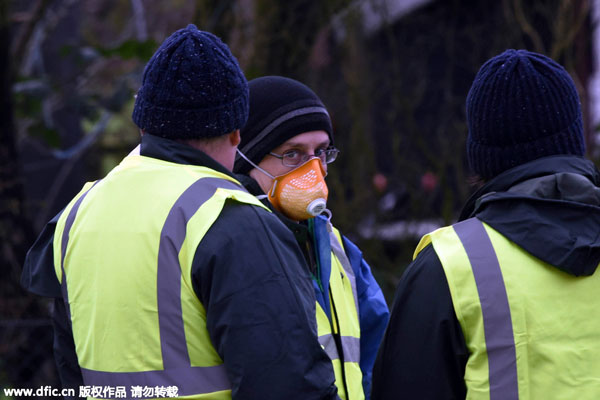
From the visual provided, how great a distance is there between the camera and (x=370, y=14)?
6.79 meters

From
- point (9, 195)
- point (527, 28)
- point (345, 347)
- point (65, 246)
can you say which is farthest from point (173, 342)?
point (527, 28)

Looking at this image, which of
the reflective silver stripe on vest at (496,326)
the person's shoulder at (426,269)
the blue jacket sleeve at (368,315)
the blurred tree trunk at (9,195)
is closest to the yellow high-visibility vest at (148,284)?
the person's shoulder at (426,269)

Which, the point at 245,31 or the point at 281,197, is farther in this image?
the point at 245,31

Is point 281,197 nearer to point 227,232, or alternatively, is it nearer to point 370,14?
point 227,232

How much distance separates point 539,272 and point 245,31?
436 cm

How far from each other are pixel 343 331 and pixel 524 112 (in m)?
0.88

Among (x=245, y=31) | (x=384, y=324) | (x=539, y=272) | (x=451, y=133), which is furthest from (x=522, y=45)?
(x=539, y=272)

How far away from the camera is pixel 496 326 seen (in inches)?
66.2

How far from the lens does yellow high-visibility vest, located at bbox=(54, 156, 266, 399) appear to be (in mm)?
1595

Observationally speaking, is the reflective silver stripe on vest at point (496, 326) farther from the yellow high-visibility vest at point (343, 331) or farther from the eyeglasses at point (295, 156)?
the eyeglasses at point (295, 156)

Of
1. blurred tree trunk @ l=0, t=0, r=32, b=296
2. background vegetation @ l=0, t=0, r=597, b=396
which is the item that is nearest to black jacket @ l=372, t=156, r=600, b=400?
background vegetation @ l=0, t=0, r=597, b=396

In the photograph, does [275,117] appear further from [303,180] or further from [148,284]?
[148,284]

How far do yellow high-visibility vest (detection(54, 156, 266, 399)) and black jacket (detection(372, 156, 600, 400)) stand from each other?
49 cm

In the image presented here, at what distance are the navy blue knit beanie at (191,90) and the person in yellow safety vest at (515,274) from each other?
0.64m
